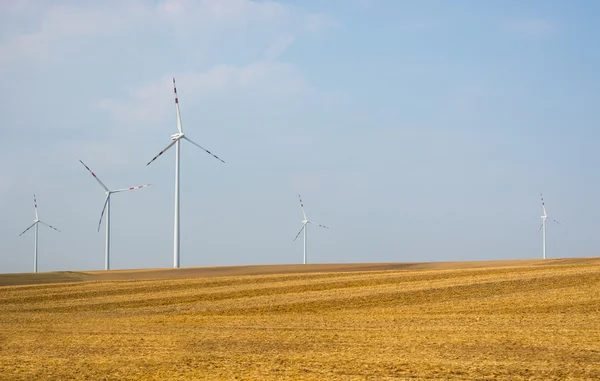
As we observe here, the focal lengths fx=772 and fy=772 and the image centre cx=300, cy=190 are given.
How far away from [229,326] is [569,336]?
401 inches

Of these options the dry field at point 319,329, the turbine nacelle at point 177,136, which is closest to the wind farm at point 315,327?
the dry field at point 319,329

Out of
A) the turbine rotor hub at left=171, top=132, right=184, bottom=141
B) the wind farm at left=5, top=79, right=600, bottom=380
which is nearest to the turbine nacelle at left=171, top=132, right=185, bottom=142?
the turbine rotor hub at left=171, top=132, right=184, bottom=141

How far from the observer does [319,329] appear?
885 inches

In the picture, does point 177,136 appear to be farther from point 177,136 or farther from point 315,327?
point 315,327

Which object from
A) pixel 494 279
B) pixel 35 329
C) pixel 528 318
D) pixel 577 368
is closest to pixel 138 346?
pixel 35 329

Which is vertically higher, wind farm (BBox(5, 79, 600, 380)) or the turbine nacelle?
the turbine nacelle

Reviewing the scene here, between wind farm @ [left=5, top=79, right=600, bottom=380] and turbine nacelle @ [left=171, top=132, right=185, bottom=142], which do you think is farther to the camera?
turbine nacelle @ [left=171, top=132, right=185, bottom=142]

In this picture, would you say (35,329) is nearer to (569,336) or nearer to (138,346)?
(138,346)

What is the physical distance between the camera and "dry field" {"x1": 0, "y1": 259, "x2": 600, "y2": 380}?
49.5 ft

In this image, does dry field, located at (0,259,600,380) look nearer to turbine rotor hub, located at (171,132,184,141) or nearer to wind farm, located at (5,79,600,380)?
wind farm, located at (5,79,600,380)

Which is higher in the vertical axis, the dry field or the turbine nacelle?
the turbine nacelle

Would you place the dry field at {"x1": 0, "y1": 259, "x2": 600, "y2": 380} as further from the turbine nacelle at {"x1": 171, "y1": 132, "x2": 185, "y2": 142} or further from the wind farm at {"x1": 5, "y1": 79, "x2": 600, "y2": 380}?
the turbine nacelle at {"x1": 171, "y1": 132, "x2": 185, "y2": 142}

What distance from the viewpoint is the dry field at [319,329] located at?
1510cm

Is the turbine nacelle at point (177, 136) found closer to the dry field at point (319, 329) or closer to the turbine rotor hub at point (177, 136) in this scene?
the turbine rotor hub at point (177, 136)
